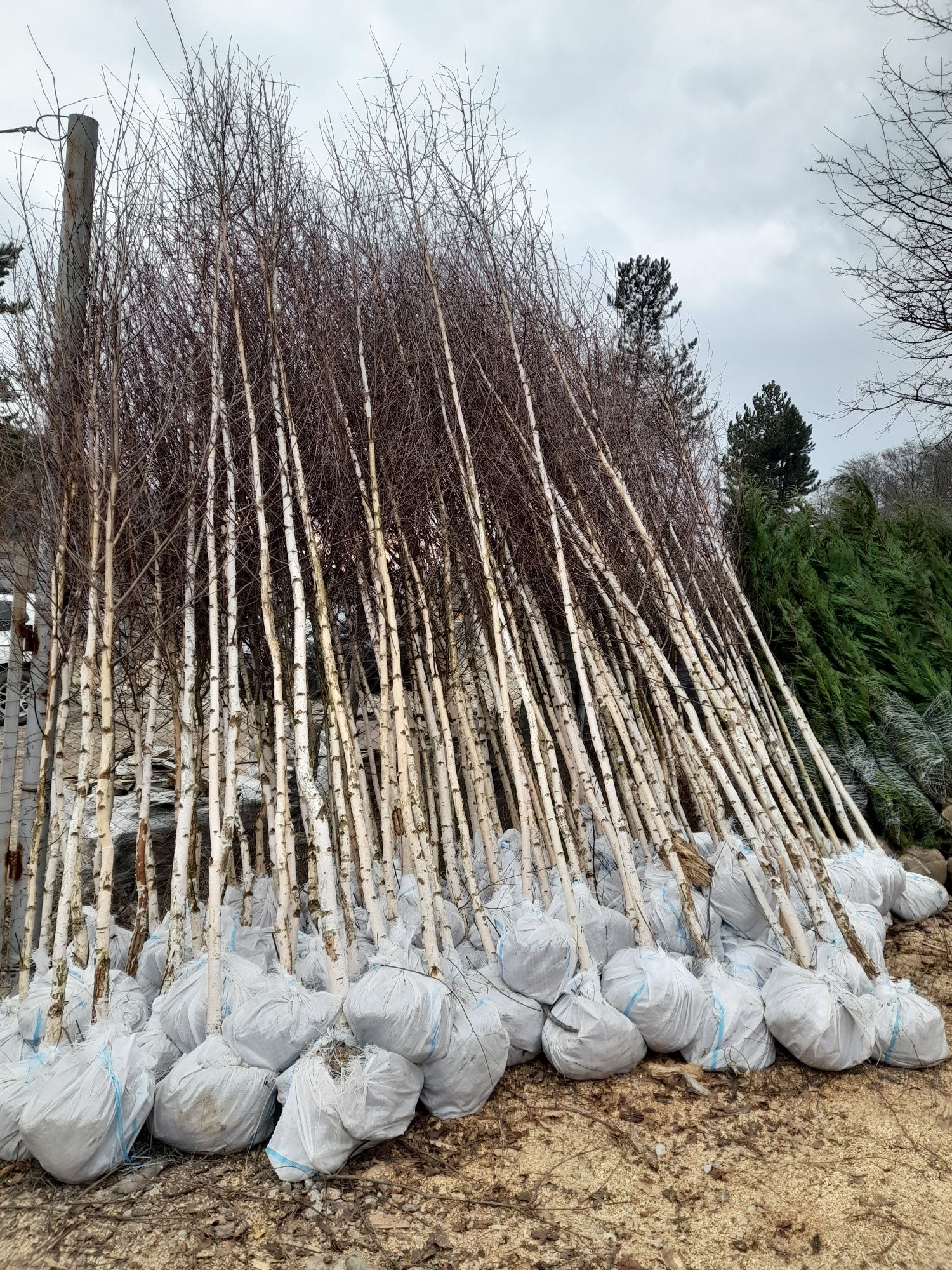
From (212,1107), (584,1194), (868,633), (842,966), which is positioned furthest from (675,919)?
(868,633)

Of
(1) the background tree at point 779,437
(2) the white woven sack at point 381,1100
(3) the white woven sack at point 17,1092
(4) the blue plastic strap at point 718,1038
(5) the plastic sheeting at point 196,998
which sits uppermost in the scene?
(1) the background tree at point 779,437

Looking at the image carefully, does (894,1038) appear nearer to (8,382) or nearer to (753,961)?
(753,961)

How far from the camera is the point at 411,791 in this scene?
3666 millimetres

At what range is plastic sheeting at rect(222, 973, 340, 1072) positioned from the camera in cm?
288

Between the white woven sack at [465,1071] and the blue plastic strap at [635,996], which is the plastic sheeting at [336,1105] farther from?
the blue plastic strap at [635,996]

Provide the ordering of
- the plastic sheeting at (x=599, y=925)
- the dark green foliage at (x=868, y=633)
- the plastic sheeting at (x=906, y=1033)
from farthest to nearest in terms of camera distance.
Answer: the dark green foliage at (x=868, y=633) < the plastic sheeting at (x=599, y=925) < the plastic sheeting at (x=906, y=1033)

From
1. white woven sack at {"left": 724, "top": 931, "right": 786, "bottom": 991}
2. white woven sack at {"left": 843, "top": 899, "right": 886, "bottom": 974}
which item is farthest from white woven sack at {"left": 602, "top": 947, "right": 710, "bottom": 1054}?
white woven sack at {"left": 843, "top": 899, "right": 886, "bottom": 974}

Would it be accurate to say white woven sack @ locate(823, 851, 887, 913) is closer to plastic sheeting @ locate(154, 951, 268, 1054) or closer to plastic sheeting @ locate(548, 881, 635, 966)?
plastic sheeting @ locate(548, 881, 635, 966)

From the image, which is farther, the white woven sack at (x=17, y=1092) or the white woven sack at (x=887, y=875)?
the white woven sack at (x=887, y=875)

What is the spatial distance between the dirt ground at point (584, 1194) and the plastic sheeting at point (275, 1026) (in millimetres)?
330

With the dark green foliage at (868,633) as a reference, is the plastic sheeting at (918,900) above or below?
below

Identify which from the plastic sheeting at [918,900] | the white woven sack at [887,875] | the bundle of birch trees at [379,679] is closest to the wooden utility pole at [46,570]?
the bundle of birch trees at [379,679]

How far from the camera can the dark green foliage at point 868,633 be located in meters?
5.16

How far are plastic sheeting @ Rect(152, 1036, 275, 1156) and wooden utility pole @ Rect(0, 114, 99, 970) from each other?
5.12ft
